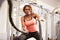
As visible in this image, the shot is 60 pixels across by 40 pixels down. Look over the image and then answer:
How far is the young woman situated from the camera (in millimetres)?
1233

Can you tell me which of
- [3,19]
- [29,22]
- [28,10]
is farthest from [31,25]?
[3,19]

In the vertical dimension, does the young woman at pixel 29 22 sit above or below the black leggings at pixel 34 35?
above

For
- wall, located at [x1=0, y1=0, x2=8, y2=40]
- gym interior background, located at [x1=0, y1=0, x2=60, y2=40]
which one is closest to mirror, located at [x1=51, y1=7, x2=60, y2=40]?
gym interior background, located at [x1=0, y1=0, x2=60, y2=40]

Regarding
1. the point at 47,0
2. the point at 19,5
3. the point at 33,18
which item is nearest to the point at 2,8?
the point at 19,5

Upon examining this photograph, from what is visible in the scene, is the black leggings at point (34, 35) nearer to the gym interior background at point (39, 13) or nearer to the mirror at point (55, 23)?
the gym interior background at point (39, 13)

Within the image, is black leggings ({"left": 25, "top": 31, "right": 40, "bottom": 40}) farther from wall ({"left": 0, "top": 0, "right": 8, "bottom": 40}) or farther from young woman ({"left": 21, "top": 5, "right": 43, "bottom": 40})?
wall ({"left": 0, "top": 0, "right": 8, "bottom": 40})

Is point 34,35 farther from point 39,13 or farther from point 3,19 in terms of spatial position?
point 3,19

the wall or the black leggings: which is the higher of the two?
the wall

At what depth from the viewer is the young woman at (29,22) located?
123 centimetres

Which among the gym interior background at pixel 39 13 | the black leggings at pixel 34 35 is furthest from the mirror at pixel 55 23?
the black leggings at pixel 34 35

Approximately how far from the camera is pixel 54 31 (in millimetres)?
1383

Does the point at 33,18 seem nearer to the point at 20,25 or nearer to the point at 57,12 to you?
the point at 20,25

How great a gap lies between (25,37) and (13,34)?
0.12 meters

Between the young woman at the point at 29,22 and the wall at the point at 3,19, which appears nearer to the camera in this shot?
the wall at the point at 3,19
